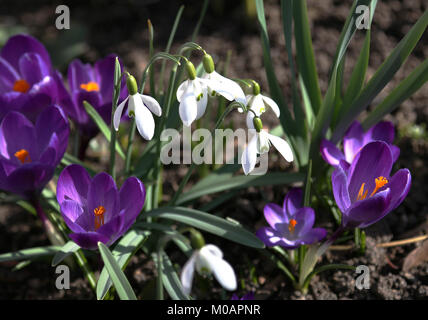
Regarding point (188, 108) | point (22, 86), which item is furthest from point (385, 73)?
point (22, 86)

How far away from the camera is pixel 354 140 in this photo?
1752 mm

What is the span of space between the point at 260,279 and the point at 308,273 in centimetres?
19

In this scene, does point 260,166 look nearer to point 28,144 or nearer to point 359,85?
point 359,85

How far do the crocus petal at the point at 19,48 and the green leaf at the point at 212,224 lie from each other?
0.68 m

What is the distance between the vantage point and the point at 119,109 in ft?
4.29

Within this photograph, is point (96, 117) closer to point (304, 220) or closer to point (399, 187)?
point (304, 220)

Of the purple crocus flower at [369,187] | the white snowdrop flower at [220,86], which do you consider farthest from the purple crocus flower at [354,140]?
the white snowdrop flower at [220,86]

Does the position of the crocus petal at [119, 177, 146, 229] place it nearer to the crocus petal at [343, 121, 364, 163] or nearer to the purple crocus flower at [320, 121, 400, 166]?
the purple crocus flower at [320, 121, 400, 166]

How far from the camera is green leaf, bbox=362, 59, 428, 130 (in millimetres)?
1595

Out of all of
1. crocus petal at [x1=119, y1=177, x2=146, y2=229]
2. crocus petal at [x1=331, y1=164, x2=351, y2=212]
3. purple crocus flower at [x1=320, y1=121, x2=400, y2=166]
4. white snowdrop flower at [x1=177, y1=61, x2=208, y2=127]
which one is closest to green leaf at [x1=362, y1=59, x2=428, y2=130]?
purple crocus flower at [x1=320, y1=121, x2=400, y2=166]

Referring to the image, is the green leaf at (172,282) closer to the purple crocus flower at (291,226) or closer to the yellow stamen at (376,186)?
the purple crocus flower at (291,226)

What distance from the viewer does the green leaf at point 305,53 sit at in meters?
1.74

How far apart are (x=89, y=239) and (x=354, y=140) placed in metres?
0.90

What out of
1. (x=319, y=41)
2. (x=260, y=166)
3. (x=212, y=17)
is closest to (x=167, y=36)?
(x=212, y=17)
